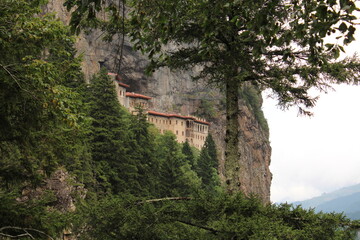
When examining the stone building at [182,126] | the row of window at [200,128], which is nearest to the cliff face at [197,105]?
the row of window at [200,128]

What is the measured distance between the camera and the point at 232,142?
905 centimetres

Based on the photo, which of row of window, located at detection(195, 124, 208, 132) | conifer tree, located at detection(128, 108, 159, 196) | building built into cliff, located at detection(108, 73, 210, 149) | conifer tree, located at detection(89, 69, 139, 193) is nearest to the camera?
conifer tree, located at detection(89, 69, 139, 193)

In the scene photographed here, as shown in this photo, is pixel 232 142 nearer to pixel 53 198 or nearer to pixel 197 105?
pixel 53 198

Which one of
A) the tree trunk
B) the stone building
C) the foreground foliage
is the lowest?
the foreground foliage

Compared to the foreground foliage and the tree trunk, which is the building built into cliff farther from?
the foreground foliage

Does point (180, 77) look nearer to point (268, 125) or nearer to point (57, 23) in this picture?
point (268, 125)

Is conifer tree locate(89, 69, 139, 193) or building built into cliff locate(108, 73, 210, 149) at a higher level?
building built into cliff locate(108, 73, 210, 149)

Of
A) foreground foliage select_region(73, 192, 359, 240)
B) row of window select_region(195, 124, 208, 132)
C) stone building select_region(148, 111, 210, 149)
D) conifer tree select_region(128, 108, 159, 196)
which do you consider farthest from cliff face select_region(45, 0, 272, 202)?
foreground foliage select_region(73, 192, 359, 240)

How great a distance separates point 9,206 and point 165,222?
321 cm

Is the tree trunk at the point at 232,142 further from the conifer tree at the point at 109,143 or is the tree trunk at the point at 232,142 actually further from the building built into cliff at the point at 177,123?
the building built into cliff at the point at 177,123

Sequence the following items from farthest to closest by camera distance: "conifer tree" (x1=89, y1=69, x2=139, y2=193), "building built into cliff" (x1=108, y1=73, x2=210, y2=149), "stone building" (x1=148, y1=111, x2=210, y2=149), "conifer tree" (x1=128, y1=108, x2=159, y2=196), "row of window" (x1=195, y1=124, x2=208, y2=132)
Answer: "row of window" (x1=195, y1=124, x2=208, y2=132)
"stone building" (x1=148, y1=111, x2=210, y2=149)
"building built into cliff" (x1=108, y1=73, x2=210, y2=149)
"conifer tree" (x1=128, y1=108, x2=159, y2=196)
"conifer tree" (x1=89, y1=69, x2=139, y2=193)

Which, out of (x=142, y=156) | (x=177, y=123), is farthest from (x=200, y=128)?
(x=142, y=156)

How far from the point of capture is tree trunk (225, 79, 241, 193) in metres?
8.76

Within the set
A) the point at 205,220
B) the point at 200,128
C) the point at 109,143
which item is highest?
the point at 200,128
